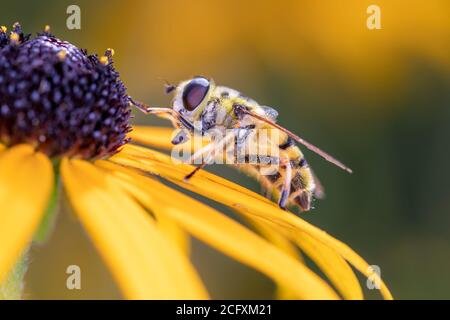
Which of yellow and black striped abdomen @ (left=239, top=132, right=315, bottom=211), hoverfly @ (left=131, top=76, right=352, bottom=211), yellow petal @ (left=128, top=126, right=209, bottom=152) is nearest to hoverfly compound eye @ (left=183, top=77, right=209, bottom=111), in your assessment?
hoverfly @ (left=131, top=76, right=352, bottom=211)

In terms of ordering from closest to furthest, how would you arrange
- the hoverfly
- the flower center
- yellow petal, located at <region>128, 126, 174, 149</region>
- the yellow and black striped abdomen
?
the flower center → the hoverfly → the yellow and black striped abdomen → yellow petal, located at <region>128, 126, 174, 149</region>

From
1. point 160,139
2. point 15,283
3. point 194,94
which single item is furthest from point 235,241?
point 160,139

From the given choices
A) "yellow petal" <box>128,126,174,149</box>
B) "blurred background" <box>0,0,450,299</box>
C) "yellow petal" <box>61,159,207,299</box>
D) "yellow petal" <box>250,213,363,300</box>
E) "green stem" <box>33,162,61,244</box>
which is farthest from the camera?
"blurred background" <box>0,0,450,299</box>

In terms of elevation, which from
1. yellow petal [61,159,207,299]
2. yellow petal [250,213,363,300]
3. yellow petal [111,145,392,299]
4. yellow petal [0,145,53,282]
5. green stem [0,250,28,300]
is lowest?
yellow petal [250,213,363,300]

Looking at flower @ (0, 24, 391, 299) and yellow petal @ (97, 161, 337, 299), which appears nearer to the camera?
flower @ (0, 24, 391, 299)

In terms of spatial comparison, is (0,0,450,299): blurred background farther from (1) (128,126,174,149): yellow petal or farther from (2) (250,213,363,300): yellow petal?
(2) (250,213,363,300): yellow petal

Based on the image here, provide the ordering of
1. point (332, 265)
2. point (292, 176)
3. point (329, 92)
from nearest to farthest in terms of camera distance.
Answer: point (332, 265), point (292, 176), point (329, 92)

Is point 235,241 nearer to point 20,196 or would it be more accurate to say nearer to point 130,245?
point 130,245
